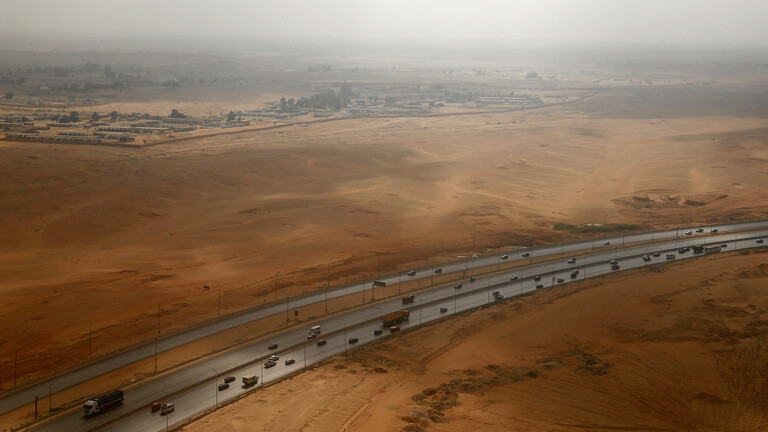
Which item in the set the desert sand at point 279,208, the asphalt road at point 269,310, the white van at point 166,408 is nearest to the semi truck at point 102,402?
the white van at point 166,408

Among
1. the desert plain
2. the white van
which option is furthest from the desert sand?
the white van

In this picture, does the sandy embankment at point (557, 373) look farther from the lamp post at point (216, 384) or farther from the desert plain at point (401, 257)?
the lamp post at point (216, 384)

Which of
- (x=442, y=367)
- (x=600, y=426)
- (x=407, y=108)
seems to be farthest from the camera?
(x=407, y=108)

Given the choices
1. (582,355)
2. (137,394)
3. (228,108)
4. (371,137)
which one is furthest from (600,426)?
(228,108)

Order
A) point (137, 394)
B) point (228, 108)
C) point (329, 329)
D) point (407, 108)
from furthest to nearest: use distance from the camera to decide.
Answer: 1. point (407, 108)
2. point (228, 108)
3. point (329, 329)
4. point (137, 394)

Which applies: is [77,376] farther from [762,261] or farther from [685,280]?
[762,261]

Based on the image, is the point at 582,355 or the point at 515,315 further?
the point at 515,315

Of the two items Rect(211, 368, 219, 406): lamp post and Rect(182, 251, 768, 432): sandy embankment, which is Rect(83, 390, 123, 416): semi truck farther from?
Rect(182, 251, 768, 432): sandy embankment
